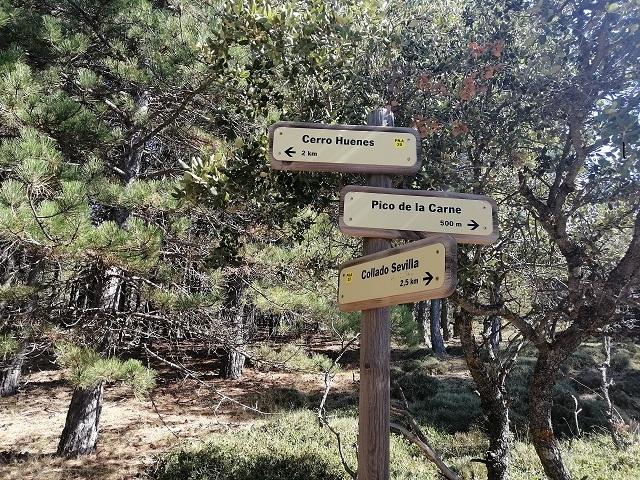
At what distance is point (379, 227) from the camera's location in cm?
209

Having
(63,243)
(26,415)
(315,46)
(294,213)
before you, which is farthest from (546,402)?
(26,415)

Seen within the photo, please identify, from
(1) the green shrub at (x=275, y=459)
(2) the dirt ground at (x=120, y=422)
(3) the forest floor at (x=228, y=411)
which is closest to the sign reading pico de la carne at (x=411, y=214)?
(3) the forest floor at (x=228, y=411)

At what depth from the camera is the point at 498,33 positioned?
12.4ft

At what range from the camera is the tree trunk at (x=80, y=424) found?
6344 mm

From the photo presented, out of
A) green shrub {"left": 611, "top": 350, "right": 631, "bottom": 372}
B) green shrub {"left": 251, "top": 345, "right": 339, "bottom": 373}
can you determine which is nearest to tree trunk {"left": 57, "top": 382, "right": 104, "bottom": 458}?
green shrub {"left": 251, "top": 345, "right": 339, "bottom": 373}

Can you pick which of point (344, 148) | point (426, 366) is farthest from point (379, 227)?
point (426, 366)

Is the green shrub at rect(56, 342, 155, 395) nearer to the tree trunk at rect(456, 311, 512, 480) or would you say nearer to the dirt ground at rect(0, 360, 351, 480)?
the dirt ground at rect(0, 360, 351, 480)

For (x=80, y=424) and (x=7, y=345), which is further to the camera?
(x=80, y=424)

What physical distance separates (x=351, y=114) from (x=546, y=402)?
2.85m

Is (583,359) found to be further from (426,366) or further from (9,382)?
(9,382)

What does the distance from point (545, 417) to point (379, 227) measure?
2821 millimetres

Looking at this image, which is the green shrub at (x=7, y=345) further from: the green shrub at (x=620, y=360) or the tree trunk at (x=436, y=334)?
the green shrub at (x=620, y=360)

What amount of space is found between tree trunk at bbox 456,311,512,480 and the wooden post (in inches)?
Result: 106

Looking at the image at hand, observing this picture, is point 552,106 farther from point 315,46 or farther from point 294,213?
point 294,213
